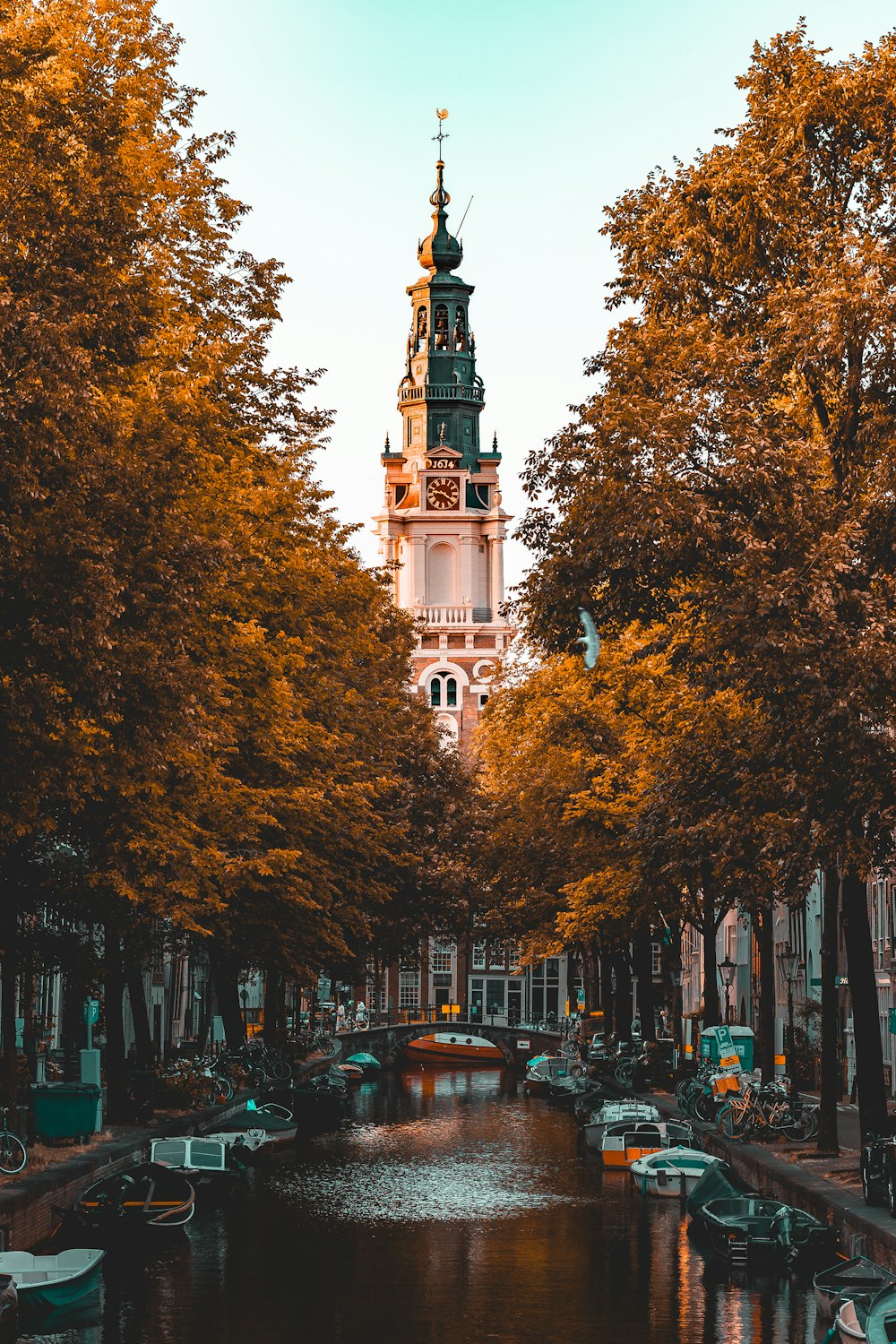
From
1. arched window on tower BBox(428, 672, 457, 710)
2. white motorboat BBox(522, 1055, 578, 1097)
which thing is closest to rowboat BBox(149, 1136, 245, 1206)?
white motorboat BBox(522, 1055, 578, 1097)

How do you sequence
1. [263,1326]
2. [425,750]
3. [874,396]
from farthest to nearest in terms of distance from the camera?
[425,750], [874,396], [263,1326]

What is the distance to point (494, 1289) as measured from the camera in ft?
76.0

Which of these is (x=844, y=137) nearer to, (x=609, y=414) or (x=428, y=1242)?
(x=609, y=414)

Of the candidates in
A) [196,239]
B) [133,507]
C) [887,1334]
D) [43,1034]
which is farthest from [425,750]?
[887,1334]

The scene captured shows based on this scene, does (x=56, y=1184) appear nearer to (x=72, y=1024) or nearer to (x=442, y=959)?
(x=72, y=1024)

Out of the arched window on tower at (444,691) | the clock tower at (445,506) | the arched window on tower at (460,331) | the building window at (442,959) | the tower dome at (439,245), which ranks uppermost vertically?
the tower dome at (439,245)

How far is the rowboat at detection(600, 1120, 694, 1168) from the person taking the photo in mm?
37500

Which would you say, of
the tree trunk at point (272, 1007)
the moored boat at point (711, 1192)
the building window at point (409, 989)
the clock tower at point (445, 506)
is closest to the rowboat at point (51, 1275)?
the moored boat at point (711, 1192)

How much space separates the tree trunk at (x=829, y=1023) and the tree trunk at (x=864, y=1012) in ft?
10.9

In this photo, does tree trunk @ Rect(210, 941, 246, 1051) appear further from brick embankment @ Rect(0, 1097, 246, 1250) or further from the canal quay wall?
brick embankment @ Rect(0, 1097, 246, 1250)

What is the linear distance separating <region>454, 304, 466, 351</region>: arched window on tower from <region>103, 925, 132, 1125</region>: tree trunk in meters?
102

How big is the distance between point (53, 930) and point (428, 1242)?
39.9ft

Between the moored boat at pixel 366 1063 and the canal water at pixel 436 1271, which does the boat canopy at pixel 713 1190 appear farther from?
the moored boat at pixel 366 1063

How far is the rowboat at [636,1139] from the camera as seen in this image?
3750 centimetres
